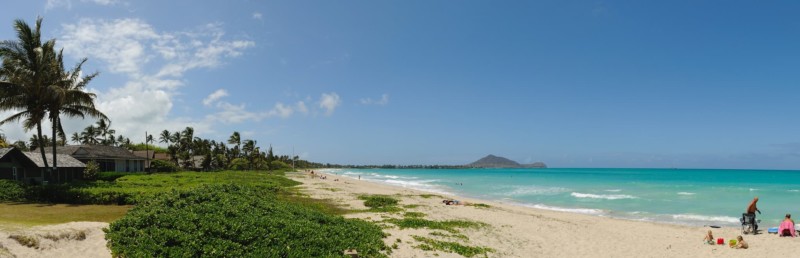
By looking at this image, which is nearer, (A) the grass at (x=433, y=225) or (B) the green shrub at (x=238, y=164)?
(A) the grass at (x=433, y=225)

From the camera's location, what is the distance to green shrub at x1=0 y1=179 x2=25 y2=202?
742 inches

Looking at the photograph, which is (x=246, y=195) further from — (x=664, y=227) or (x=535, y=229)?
(x=664, y=227)

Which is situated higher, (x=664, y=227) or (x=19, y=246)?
(x=19, y=246)

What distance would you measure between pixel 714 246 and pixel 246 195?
16264 mm

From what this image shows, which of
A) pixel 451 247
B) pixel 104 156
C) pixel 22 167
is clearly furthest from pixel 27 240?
pixel 104 156

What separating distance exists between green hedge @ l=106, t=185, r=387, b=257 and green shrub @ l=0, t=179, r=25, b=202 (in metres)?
13.1

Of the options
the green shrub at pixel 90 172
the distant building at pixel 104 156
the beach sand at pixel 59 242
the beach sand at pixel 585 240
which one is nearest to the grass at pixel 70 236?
the beach sand at pixel 59 242

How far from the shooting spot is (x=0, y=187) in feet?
62.3

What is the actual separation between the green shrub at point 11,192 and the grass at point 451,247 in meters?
18.6

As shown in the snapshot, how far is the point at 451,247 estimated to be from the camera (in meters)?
11.7

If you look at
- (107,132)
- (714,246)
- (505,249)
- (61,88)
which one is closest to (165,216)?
(505,249)

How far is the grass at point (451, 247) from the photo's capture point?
448 inches

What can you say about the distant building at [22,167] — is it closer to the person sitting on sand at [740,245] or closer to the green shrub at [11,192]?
the green shrub at [11,192]

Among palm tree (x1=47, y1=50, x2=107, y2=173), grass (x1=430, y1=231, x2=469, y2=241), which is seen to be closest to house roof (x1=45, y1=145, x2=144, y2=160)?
palm tree (x1=47, y1=50, x2=107, y2=173)
